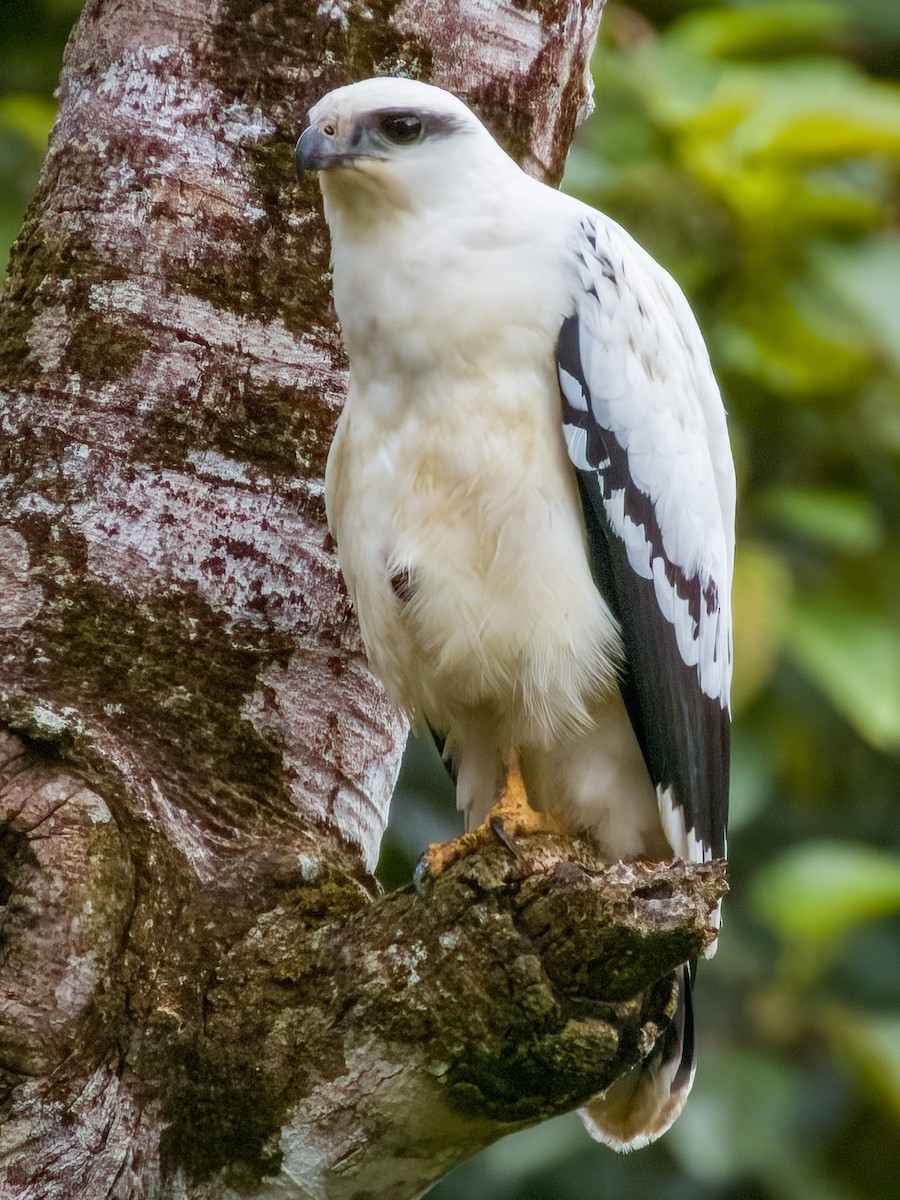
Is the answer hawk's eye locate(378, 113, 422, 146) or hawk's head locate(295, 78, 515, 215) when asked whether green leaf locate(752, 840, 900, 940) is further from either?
hawk's eye locate(378, 113, 422, 146)

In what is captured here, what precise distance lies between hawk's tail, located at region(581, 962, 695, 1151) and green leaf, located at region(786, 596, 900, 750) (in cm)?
221

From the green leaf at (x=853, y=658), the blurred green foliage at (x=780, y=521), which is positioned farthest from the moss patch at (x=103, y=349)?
the green leaf at (x=853, y=658)

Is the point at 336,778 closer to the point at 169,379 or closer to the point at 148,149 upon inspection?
the point at 169,379

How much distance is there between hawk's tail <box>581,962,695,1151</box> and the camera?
3.40m

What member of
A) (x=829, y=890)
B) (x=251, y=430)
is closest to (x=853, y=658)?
(x=829, y=890)

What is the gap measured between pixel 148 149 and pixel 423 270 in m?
0.72

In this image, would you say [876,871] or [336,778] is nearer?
[336,778]

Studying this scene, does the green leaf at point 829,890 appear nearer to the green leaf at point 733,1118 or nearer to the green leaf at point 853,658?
the green leaf at point 853,658

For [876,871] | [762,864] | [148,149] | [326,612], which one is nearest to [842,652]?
[876,871]

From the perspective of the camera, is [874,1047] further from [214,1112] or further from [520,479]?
[214,1112]

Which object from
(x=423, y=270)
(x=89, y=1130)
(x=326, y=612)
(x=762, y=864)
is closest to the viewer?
(x=89, y=1130)

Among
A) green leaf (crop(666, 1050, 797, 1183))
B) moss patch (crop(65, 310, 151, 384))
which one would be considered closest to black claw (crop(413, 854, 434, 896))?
moss patch (crop(65, 310, 151, 384))

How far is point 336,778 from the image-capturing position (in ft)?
11.0

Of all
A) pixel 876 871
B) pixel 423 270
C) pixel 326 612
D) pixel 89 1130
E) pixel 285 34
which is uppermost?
pixel 285 34
